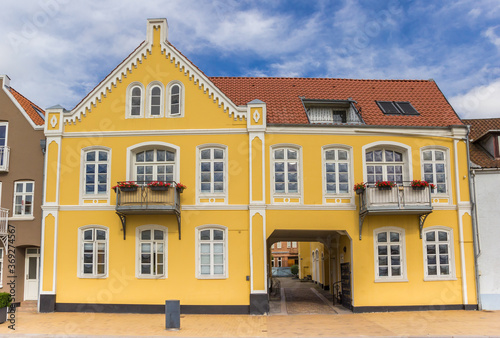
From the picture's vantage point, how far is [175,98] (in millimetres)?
20938

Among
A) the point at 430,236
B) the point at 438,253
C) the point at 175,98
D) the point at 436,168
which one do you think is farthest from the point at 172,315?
the point at 436,168

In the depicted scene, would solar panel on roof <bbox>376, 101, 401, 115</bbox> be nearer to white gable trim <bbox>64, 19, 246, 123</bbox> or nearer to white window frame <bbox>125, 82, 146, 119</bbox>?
white gable trim <bbox>64, 19, 246, 123</bbox>

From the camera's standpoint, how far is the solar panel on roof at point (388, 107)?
22.5 m

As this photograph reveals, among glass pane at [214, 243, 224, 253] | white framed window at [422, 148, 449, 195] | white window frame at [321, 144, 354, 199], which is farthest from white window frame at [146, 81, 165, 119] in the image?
white framed window at [422, 148, 449, 195]

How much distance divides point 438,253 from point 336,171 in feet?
17.5

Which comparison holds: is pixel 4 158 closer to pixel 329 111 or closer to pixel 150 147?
pixel 150 147

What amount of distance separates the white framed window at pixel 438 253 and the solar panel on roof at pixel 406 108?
5.41m

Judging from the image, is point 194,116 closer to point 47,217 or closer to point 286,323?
point 47,217

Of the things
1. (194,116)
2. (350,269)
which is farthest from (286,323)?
(194,116)

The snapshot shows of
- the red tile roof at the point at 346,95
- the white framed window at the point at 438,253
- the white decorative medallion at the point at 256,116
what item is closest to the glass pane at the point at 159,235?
the white decorative medallion at the point at 256,116

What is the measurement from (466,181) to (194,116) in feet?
38.3

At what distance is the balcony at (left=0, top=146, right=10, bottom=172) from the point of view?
21516mm

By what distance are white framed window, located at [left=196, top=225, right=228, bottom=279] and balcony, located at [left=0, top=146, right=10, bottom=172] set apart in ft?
29.6

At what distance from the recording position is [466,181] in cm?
2062
